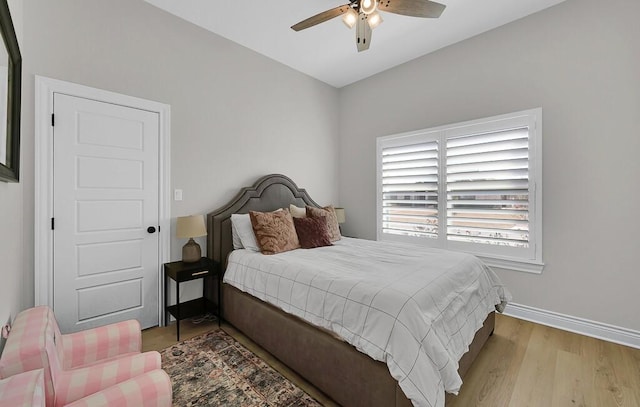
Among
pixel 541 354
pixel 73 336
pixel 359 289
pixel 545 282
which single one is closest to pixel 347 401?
pixel 359 289

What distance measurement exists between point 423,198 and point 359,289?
2284 mm

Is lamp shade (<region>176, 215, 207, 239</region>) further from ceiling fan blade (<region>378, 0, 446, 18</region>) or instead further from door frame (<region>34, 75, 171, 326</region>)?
ceiling fan blade (<region>378, 0, 446, 18</region>)

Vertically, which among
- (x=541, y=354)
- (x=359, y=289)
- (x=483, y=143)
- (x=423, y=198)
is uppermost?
(x=483, y=143)

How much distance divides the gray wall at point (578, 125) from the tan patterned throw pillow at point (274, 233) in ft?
7.63

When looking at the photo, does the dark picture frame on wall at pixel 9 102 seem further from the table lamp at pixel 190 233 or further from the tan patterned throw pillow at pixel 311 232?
the tan patterned throw pillow at pixel 311 232

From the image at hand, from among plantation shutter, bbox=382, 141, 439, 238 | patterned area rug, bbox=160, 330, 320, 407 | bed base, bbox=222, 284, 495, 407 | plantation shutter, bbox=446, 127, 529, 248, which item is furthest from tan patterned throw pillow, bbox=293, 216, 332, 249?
plantation shutter, bbox=446, 127, 529, 248

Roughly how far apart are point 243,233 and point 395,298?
5.84ft

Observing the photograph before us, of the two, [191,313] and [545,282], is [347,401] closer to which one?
[191,313]

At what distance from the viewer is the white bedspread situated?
1.38m

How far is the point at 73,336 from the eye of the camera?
4.90 ft

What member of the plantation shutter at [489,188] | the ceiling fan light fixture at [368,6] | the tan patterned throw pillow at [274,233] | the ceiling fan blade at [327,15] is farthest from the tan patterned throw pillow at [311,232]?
the ceiling fan light fixture at [368,6]

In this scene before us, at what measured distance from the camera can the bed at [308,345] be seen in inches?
57.9

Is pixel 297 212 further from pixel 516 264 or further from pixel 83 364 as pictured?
pixel 516 264

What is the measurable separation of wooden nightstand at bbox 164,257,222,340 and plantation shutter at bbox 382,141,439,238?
2.41 m
